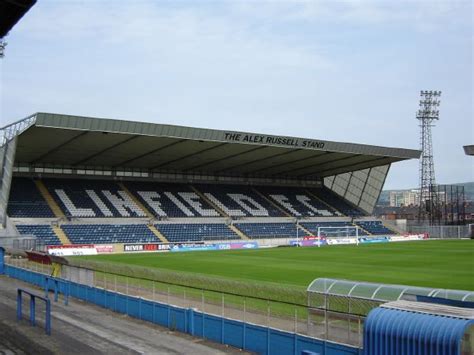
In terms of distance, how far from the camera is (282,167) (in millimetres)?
73125

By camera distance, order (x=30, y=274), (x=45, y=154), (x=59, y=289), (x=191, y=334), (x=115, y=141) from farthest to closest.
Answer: (x=45, y=154)
(x=115, y=141)
(x=30, y=274)
(x=59, y=289)
(x=191, y=334)

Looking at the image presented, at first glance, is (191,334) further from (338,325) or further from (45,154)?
(45,154)

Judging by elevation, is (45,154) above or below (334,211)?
above

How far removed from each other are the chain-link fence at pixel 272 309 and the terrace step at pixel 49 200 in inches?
1263

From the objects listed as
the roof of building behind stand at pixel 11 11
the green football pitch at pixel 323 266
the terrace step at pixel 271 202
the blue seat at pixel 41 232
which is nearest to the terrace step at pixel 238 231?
the terrace step at pixel 271 202

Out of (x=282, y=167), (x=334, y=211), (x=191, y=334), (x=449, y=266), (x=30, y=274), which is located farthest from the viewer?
(x=334, y=211)

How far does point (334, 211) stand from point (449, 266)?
134ft

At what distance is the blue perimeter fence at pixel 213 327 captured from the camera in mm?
14022

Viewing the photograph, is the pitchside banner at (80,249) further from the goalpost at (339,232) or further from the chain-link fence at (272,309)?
the goalpost at (339,232)

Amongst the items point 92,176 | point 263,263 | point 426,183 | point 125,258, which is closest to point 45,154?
point 92,176

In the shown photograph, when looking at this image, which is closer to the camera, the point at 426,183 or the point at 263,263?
the point at 263,263

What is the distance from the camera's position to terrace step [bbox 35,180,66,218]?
189 feet

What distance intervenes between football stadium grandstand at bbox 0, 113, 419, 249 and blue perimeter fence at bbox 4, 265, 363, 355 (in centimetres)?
2367

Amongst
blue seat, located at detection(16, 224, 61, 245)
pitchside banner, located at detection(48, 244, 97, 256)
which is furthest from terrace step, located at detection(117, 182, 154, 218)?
pitchside banner, located at detection(48, 244, 97, 256)
